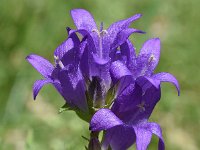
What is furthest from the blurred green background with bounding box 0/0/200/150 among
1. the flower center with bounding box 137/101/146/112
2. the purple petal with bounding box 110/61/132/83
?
the purple petal with bounding box 110/61/132/83

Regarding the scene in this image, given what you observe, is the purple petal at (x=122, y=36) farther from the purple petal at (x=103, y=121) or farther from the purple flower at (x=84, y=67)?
the purple petal at (x=103, y=121)

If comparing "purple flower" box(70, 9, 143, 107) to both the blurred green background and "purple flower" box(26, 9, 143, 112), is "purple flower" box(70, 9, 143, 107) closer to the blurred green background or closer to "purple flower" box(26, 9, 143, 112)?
"purple flower" box(26, 9, 143, 112)

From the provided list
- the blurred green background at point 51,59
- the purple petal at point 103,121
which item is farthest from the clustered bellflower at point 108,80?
the blurred green background at point 51,59

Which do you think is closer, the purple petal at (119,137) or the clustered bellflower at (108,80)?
the clustered bellflower at (108,80)

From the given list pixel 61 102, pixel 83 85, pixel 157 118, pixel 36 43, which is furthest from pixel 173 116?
pixel 83 85

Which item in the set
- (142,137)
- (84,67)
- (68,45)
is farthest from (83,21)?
(142,137)

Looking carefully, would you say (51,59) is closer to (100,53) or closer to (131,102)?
(100,53)

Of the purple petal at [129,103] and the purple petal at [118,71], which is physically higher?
the purple petal at [118,71]
